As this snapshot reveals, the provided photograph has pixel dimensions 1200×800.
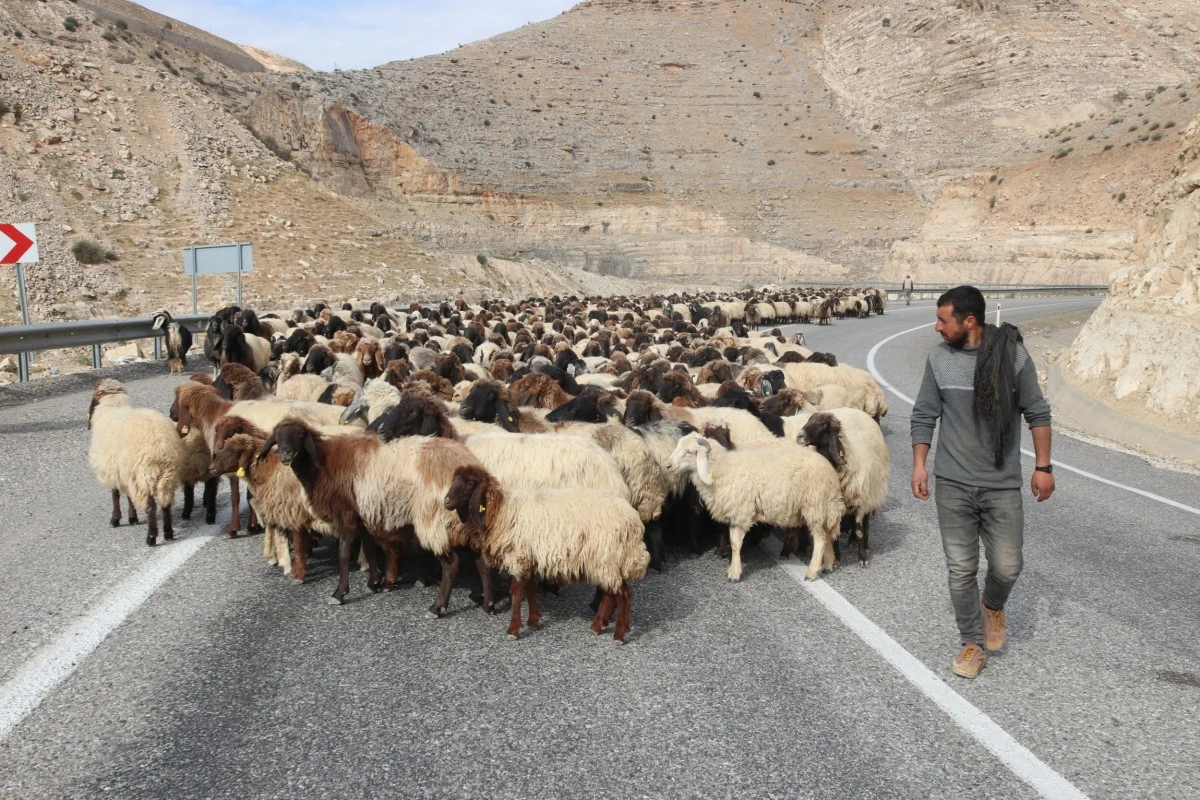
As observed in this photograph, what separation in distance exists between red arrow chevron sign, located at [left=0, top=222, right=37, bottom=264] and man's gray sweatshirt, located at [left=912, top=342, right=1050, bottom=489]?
45.2 ft

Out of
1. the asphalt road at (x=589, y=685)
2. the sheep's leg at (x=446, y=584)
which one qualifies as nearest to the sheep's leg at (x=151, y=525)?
the asphalt road at (x=589, y=685)

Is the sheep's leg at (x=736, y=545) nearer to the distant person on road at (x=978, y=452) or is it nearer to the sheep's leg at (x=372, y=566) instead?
the distant person on road at (x=978, y=452)

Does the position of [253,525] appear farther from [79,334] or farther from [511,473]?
[79,334]

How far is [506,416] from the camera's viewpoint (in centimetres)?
751

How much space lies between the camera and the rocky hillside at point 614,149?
3862 cm

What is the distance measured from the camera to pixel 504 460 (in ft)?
20.4

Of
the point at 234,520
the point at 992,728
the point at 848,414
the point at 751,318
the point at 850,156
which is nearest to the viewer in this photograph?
the point at 992,728

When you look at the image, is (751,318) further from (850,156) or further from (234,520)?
(850,156)

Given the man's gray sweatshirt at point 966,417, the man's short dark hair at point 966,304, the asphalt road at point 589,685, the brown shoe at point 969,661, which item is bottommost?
the asphalt road at point 589,685

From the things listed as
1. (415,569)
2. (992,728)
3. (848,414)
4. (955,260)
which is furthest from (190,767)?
(955,260)

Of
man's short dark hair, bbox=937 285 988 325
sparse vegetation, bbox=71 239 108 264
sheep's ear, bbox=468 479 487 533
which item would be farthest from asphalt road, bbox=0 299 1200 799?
sparse vegetation, bbox=71 239 108 264

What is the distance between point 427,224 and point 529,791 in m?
65.5

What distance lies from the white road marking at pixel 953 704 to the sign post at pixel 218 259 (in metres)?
19.8

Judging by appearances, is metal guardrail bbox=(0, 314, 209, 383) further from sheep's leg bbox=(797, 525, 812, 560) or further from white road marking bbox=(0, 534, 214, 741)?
→ sheep's leg bbox=(797, 525, 812, 560)
